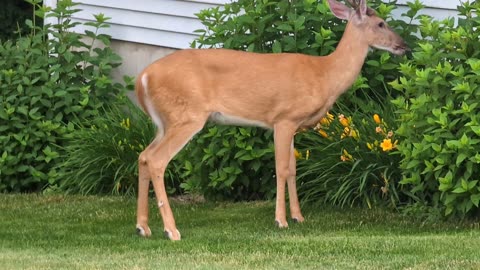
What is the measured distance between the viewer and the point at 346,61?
368 inches

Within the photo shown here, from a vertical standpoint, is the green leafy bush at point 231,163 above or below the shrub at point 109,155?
above

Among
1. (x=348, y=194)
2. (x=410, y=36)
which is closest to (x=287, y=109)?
(x=348, y=194)

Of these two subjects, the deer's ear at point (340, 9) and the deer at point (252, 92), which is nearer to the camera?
the deer at point (252, 92)

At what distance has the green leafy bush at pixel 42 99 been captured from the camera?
12463 millimetres

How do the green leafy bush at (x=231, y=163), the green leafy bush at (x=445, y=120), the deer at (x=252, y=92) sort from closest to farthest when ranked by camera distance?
the green leafy bush at (x=445, y=120) → the deer at (x=252, y=92) → the green leafy bush at (x=231, y=163)

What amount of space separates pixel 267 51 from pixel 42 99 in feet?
9.78

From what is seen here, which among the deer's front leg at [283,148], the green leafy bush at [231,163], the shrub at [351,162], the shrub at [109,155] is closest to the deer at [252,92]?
the deer's front leg at [283,148]

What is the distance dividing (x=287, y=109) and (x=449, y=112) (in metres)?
1.22

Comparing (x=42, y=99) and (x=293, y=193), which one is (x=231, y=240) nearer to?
(x=293, y=193)

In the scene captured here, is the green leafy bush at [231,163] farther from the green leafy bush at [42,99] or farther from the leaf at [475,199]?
the leaf at [475,199]

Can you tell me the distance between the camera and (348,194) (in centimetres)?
991

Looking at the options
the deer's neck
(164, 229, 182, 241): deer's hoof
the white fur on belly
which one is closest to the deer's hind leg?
(164, 229, 182, 241): deer's hoof

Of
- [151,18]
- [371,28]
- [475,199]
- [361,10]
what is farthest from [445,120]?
[151,18]

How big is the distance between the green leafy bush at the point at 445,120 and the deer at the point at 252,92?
0.43 m
